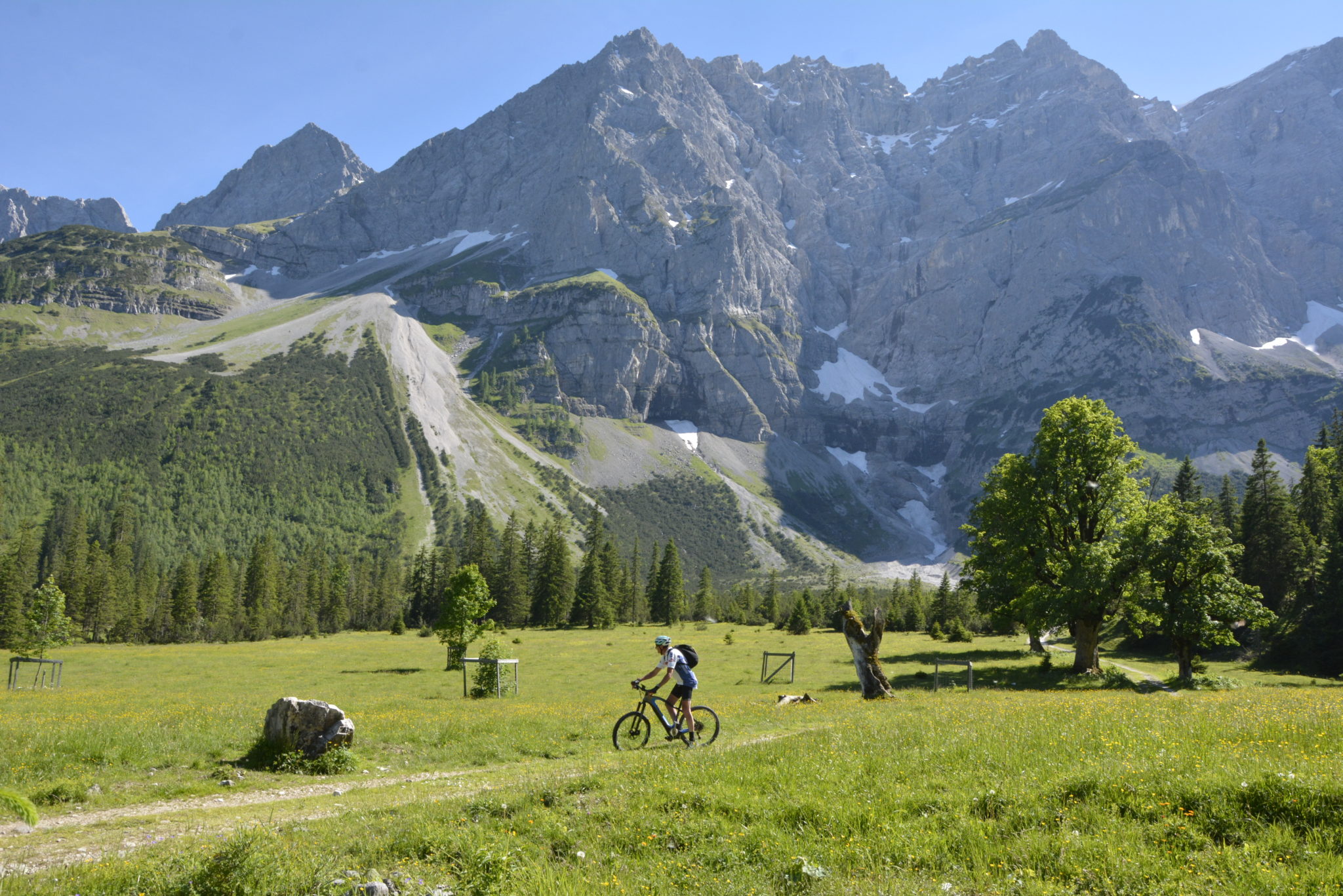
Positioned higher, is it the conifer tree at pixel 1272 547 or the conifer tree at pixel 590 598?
the conifer tree at pixel 1272 547

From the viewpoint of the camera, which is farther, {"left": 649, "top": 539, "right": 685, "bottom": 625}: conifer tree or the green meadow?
{"left": 649, "top": 539, "right": 685, "bottom": 625}: conifer tree

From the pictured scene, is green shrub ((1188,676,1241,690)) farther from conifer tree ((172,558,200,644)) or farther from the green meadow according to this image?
conifer tree ((172,558,200,644))

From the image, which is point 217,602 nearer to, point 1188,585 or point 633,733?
point 633,733

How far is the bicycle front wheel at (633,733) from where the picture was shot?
1803 cm

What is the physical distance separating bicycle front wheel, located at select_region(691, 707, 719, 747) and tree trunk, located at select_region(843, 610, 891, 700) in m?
9.01

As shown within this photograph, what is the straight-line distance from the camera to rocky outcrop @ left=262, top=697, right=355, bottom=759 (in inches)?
729

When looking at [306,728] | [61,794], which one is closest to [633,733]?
[306,728]

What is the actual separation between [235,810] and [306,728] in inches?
190

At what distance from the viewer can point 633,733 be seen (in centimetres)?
1817

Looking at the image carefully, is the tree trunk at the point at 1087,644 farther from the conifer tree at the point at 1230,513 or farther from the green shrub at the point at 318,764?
the conifer tree at the point at 1230,513

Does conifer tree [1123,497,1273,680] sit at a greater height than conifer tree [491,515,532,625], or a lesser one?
greater

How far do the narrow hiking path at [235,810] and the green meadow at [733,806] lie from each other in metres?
0.09

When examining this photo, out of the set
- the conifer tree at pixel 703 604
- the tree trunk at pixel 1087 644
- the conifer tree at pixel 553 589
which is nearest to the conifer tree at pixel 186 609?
the conifer tree at pixel 553 589

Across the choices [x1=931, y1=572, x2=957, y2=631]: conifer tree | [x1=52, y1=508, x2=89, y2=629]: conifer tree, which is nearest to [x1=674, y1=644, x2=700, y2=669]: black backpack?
[x1=931, y1=572, x2=957, y2=631]: conifer tree
